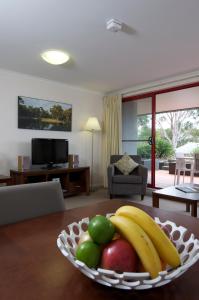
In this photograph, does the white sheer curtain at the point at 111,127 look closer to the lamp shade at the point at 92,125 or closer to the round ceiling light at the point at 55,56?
the lamp shade at the point at 92,125

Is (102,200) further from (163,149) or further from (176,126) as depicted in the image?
(176,126)

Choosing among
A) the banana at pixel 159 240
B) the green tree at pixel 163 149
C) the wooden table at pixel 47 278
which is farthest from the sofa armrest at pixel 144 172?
the banana at pixel 159 240

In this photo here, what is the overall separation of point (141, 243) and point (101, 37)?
2795mm

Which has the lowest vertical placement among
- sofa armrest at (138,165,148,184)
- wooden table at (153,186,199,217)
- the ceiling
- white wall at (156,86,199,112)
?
wooden table at (153,186,199,217)

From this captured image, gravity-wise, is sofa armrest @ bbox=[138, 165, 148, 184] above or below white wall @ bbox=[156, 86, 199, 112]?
below

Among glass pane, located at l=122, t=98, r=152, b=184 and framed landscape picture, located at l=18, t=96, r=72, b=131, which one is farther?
glass pane, located at l=122, t=98, r=152, b=184

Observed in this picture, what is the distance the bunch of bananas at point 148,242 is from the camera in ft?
1.64

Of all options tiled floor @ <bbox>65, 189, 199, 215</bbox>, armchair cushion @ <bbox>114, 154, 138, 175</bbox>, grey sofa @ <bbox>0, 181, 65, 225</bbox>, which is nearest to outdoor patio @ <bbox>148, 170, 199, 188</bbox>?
tiled floor @ <bbox>65, 189, 199, 215</bbox>

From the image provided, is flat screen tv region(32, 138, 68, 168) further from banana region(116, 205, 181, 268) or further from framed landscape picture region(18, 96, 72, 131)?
banana region(116, 205, 181, 268)

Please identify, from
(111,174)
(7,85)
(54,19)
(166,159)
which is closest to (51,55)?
(54,19)

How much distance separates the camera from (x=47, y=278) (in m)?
0.54

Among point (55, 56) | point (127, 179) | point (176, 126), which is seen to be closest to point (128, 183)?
point (127, 179)

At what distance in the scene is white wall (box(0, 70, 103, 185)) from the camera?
13.3 feet

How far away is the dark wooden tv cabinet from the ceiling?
1.79m
